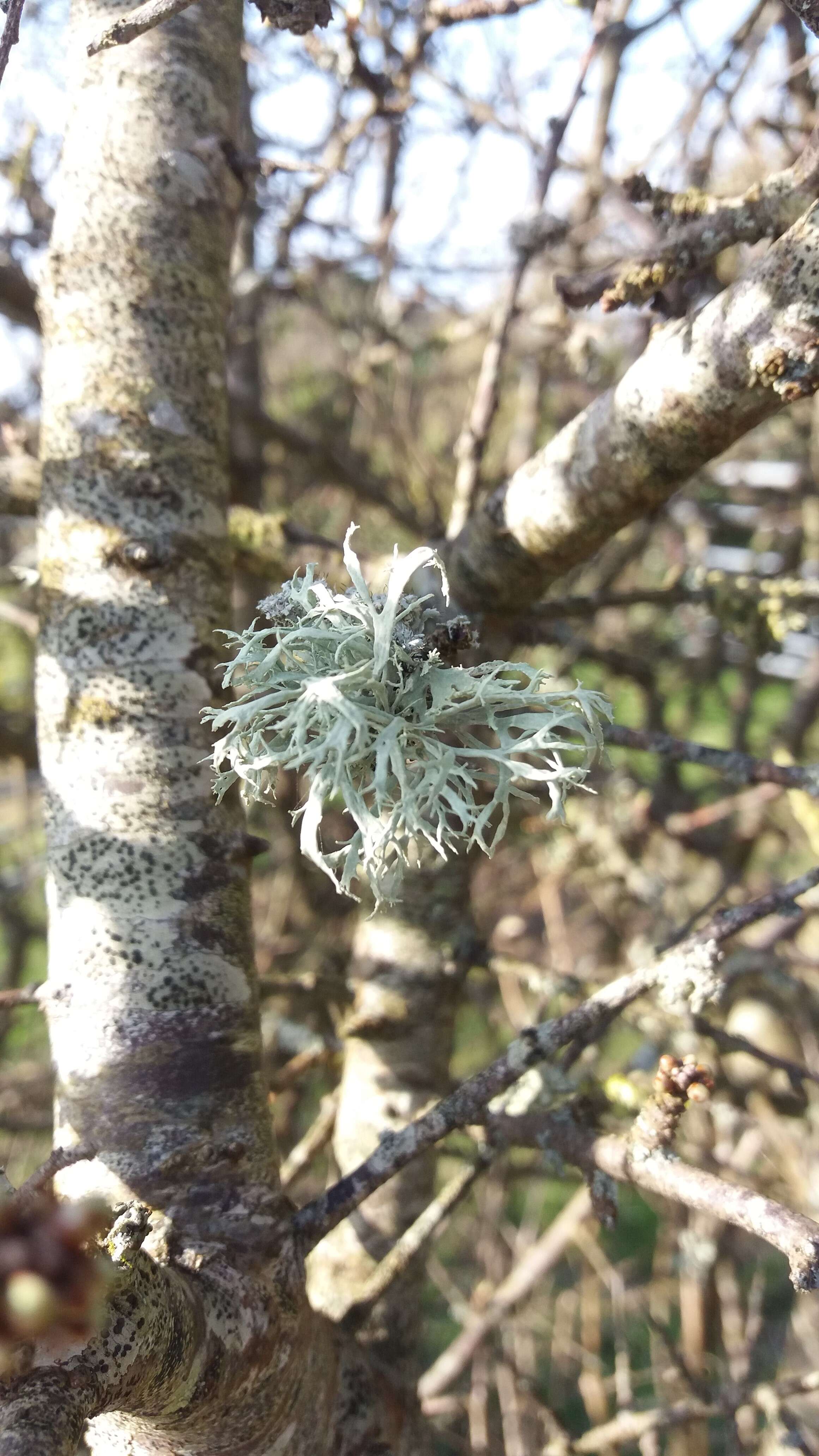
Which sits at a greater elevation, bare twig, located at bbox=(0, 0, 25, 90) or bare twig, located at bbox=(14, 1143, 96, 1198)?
bare twig, located at bbox=(0, 0, 25, 90)

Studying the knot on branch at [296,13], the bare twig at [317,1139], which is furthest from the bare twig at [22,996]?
the knot on branch at [296,13]

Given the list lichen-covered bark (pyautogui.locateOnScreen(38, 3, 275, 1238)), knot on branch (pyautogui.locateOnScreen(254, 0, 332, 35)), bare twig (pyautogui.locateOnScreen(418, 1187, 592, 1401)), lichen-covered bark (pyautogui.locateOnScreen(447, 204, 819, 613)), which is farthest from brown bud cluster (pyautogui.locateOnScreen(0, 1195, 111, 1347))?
bare twig (pyautogui.locateOnScreen(418, 1187, 592, 1401))

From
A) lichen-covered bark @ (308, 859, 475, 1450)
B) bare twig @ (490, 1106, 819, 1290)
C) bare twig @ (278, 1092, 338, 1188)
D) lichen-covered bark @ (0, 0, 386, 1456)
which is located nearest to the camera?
bare twig @ (490, 1106, 819, 1290)

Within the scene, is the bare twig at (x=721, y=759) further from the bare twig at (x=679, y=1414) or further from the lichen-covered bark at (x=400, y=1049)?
the bare twig at (x=679, y=1414)

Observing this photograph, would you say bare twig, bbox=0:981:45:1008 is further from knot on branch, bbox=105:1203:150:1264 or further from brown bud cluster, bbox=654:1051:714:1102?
brown bud cluster, bbox=654:1051:714:1102

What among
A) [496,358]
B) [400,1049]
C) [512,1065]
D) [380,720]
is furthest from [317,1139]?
[496,358]

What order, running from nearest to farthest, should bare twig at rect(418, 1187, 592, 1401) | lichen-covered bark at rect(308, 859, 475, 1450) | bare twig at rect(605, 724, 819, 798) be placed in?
bare twig at rect(605, 724, 819, 798)
lichen-covered bark at rect(308, 859, 475, 1450)
bare twig at rect(418, 1187, 592, 1401)

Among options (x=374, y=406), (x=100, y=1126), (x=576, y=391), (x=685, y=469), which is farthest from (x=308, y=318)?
(x=100, y=1126)
